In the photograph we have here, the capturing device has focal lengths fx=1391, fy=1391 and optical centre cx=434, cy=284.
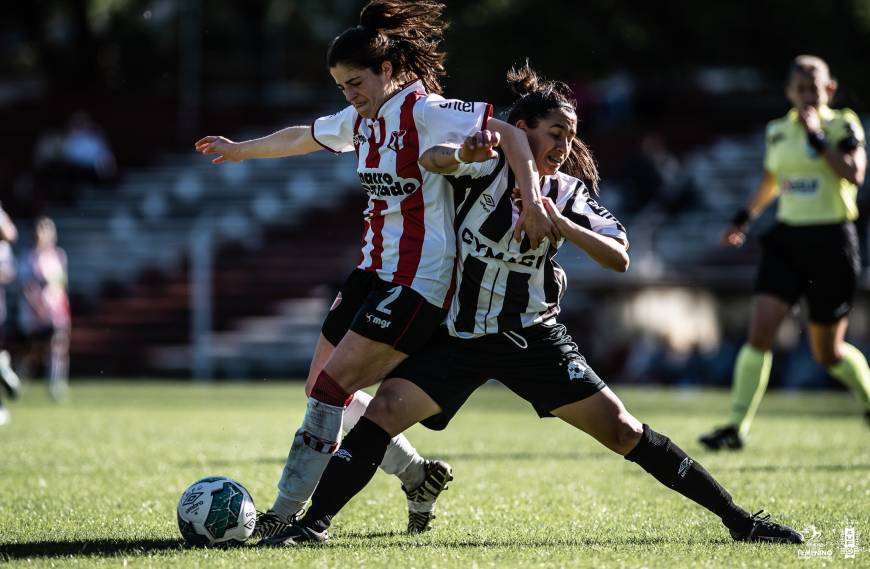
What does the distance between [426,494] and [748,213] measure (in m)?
4.37

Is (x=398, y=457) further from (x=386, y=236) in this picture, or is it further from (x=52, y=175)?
(x=52, y=175)

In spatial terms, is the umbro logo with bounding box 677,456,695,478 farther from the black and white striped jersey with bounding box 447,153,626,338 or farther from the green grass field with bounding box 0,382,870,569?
the black and white striped jersey with bounding box 447,153,626,338

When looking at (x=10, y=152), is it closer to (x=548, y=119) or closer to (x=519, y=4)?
(x=519, y=4)

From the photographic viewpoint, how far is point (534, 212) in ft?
17.6

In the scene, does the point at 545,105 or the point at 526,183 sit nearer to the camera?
the point at 526,183

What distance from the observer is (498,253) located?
227 inches

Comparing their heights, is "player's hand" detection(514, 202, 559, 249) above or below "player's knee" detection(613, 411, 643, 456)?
above

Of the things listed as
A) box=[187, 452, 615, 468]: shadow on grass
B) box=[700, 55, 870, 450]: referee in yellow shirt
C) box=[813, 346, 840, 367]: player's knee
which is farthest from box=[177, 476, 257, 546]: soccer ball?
box=[813, 346, 840, 367]: player's knee

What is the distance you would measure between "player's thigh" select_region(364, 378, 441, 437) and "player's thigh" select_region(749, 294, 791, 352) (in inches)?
172

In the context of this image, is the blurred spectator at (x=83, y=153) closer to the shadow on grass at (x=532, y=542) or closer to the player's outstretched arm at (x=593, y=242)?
the shadow on grass at (x=532, y=542)

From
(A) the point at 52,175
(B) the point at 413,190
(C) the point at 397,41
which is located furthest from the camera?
(A) the point at 52,175

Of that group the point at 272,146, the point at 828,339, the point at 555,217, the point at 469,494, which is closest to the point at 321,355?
the point at 272,146

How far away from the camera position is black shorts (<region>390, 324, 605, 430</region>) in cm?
576

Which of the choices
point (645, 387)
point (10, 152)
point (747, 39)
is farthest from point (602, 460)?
point (10, 152)
